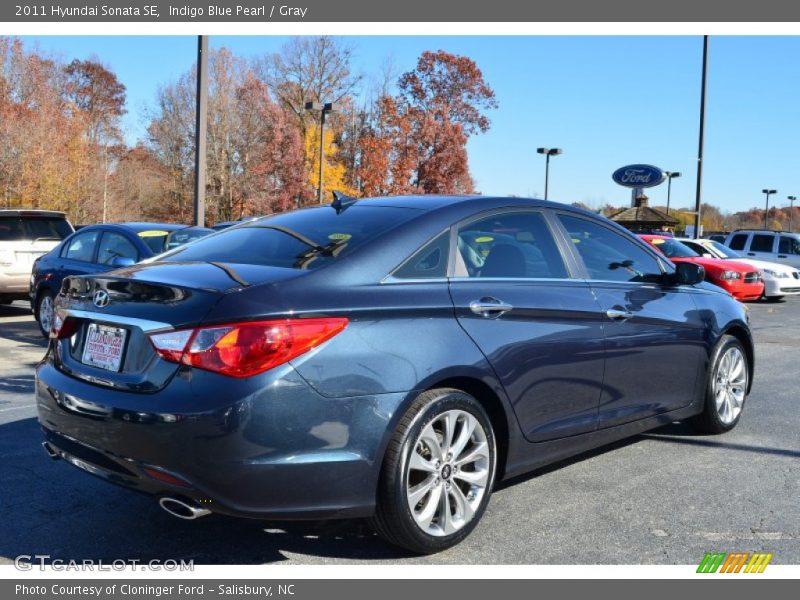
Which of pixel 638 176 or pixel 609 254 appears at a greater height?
Answer: pixel 638 176

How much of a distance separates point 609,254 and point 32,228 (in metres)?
10.9

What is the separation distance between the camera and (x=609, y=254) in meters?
4.83

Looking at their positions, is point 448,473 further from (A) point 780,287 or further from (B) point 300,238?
(A) point 780,287

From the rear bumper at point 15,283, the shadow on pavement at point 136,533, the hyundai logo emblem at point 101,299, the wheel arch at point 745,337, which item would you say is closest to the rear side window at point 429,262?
the shadow on pavement at point 136,533

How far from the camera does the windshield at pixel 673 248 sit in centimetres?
1888

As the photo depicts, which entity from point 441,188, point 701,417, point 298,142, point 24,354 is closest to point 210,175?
point 298,142

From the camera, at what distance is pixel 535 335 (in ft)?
12.9

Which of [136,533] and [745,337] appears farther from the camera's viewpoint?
[745,337]

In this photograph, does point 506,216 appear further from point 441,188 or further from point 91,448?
point 441,188

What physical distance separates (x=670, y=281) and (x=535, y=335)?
158 centimetres

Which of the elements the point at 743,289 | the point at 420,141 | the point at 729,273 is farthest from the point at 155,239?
the point at 420,141

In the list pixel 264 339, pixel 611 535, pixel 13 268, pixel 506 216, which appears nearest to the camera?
pixel 264 339

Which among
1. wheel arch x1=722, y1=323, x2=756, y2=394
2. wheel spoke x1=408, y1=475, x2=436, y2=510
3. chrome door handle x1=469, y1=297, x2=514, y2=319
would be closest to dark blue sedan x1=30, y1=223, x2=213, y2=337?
wheel arch x1=722, y1=323, x2=756, y2=394

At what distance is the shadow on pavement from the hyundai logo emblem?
2.85ft
